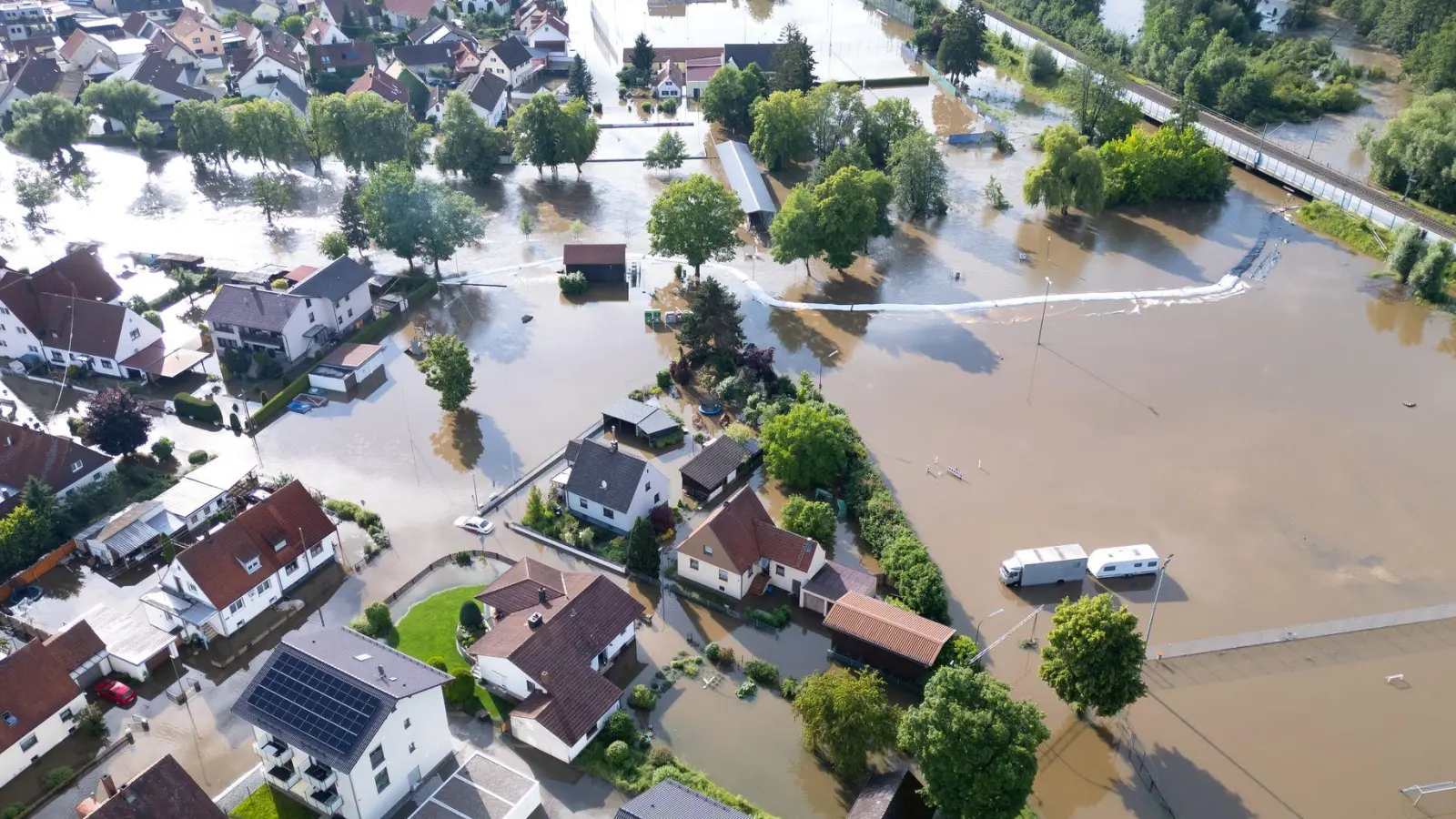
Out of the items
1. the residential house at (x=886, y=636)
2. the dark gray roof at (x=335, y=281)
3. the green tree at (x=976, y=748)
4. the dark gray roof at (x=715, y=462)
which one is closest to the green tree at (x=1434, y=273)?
the dark gray roof at (x=715, y=462)

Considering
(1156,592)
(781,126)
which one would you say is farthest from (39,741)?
(781,126)

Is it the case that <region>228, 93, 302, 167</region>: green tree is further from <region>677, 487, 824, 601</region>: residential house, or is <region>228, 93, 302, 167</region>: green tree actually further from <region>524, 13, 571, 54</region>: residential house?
<region>677, 487, 824, 601</region>: residential house

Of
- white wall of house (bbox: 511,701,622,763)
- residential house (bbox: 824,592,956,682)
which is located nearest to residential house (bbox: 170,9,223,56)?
white wall of house (bbox: 511,701,622,763)

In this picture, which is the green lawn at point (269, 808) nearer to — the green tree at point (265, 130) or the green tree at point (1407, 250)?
the green tree at point (265, 130)

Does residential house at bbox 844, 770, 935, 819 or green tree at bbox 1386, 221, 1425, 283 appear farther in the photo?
green tree at bbox 1386, 221, 1425, 283

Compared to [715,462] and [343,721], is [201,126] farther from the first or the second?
[343,721]

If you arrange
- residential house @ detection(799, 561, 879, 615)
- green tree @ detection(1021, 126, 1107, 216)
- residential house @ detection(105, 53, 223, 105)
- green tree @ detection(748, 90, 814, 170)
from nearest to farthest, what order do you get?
residential house @ detection(799, 561, 879, 615), green tree @ detection(1021, 126, 1107, 216), green tree @ detection(748, 90, 814, 170), residential house @ detection(105, 53, 223, 105)
